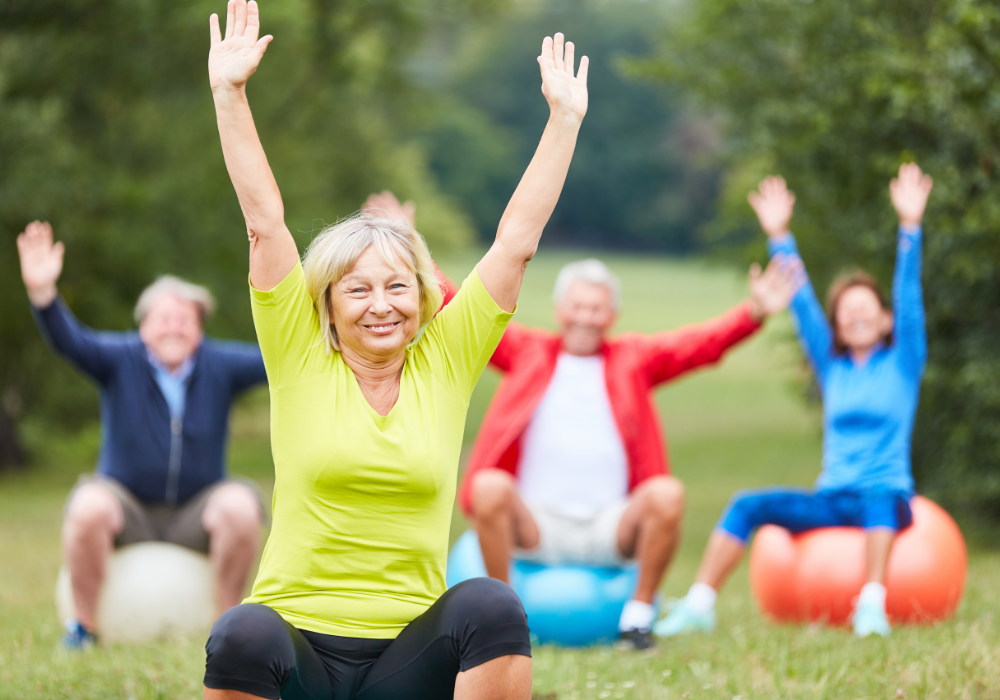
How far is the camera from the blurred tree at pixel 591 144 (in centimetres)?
6431

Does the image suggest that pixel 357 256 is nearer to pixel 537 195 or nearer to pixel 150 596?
pixel 537 195

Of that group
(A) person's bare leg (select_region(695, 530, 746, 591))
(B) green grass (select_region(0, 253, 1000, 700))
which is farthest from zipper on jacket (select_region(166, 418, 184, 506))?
(A) person's bare leg (select_region(695, 530, 746, 591))

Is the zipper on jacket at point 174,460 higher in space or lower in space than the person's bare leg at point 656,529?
higher

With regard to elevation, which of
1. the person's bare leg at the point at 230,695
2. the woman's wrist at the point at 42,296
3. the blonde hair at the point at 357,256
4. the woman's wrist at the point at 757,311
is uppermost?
the woman's wrist at the point at 757,311

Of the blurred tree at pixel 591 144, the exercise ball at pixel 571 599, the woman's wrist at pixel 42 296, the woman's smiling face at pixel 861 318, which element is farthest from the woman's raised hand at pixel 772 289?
the blurred tree at pixel 591 144

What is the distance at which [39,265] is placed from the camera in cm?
506

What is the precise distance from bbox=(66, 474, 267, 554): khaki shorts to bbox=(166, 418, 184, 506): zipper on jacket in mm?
84

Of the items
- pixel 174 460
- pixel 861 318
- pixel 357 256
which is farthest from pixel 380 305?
pixel 861 318

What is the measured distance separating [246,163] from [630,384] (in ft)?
10.2

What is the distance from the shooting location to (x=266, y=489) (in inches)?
525

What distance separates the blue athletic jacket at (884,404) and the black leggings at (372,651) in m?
3.19

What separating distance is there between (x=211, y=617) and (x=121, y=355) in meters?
1.35

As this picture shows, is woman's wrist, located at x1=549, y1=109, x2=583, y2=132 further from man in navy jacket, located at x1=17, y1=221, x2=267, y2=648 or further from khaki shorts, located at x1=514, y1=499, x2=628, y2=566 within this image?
man in navy jacket, located at x1=17, y1=221, x2=267, y2=648

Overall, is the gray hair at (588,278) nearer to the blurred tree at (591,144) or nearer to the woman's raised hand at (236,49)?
the woman's raised hand at (236,49)
